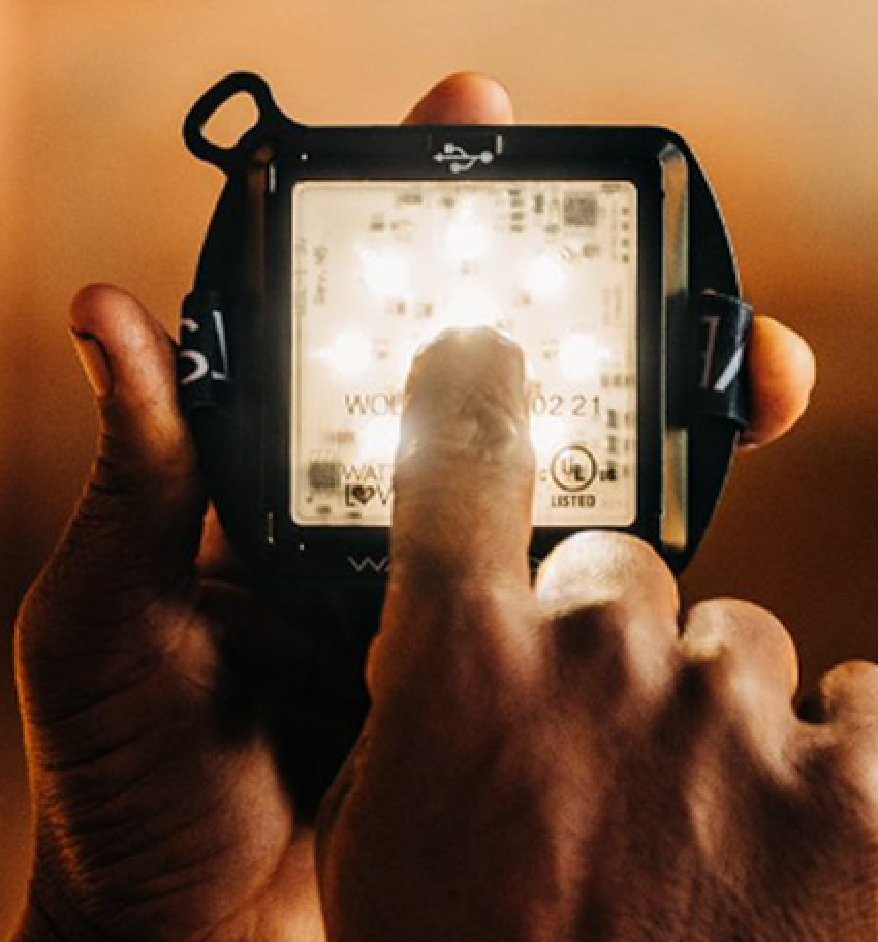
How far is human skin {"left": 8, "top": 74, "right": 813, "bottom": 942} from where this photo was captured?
2.15 ft

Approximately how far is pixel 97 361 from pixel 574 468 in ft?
0.83

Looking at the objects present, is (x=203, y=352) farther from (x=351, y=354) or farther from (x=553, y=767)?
(x=553, y=767)

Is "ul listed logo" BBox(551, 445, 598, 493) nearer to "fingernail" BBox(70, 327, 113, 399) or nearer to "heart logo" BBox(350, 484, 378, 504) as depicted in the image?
"heart logo" BBox(350, 484, 378, 504)

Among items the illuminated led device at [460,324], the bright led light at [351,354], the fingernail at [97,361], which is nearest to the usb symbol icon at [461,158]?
the illuminated led device at [460,324]

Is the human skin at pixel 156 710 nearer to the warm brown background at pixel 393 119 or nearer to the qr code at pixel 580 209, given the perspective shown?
the qr code at pixel 580 209

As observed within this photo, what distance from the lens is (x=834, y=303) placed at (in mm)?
967

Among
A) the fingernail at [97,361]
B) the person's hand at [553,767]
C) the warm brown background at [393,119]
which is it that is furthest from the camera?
the warm brown background at [393,119]

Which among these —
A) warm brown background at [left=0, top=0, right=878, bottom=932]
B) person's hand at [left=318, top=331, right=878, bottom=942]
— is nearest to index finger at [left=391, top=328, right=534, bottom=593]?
person's hand at [left=318, top=331, right=878, bottom=942]

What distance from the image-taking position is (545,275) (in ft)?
2.16

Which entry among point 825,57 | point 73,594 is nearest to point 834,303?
point 825,57

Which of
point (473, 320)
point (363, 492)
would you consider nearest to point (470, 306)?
point (473, 320)

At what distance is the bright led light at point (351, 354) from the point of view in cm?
66

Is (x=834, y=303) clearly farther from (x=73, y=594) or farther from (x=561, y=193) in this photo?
(x=73, y=594)

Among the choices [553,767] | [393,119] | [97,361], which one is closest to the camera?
[553,767]
